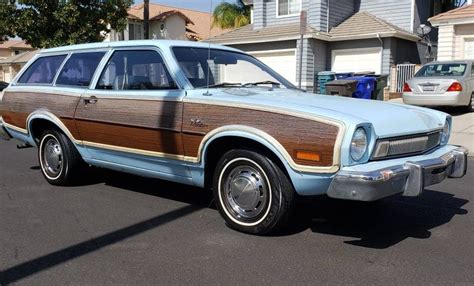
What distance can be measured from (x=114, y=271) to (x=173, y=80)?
2.00m

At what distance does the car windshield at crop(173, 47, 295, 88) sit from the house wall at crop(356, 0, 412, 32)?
16.4m

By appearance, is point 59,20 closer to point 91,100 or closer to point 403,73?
point 403,73

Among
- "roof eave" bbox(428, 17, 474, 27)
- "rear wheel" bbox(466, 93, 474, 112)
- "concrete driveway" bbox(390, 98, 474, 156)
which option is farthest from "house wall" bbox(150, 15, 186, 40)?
"concrete driveway" bbox(390, 98, 474, 156)

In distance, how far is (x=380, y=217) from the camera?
5.21 metres

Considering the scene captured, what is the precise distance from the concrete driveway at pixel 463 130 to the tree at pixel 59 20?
44.9 ft

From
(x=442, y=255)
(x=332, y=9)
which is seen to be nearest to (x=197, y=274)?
(x=442, y=255)

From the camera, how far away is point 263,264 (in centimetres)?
392

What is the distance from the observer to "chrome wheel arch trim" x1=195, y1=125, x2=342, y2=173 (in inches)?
156

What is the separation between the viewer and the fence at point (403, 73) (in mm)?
18703

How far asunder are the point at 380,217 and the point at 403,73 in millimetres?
14657

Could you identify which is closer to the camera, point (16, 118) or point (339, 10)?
point (16, 118)

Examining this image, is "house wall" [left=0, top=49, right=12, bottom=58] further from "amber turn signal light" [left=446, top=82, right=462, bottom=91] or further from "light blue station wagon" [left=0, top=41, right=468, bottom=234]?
"light blue station wagon" [left=0, top=41, right=468, bottom=234]

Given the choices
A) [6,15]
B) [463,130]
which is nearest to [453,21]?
[463,130]

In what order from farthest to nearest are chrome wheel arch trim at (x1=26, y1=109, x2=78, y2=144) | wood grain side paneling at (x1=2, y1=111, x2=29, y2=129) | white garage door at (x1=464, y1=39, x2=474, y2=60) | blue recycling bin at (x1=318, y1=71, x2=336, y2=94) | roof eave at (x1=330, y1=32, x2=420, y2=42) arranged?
blue recycling bin at (x1=318, y1=71, x2=336, y2=94) < roof eave at (x1=330, y1=32, x2=420, y2=42) < white garage door at (x1=464, y1=39, x2=474, y2=60) < wood grain side paneling at (x1=2, y1=111, x2=29, y2=129) < chrome wheel arch trim at (x1=26, y1=109, x2=78, y2=144)
